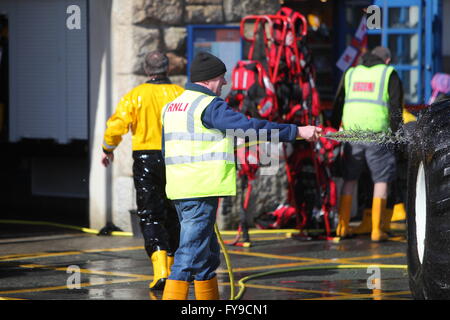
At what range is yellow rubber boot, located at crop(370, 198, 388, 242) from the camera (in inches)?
476

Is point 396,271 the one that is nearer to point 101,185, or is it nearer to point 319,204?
point 319,204

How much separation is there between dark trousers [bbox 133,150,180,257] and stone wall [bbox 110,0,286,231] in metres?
3.11

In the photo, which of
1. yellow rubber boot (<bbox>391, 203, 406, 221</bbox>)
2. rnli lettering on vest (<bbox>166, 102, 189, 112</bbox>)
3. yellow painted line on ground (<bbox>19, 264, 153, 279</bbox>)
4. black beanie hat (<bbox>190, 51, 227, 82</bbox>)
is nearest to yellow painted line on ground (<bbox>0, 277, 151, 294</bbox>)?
yellow painted line on ground (<bbox>19, 264, 153, 279</bbox>)

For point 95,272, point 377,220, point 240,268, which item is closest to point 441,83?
point 377,220

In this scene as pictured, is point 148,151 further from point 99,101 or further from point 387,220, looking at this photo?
point 387,220

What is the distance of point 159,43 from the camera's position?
12.6 meters

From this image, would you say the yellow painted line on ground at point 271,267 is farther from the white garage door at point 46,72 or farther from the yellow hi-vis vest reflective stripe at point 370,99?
the white garage door at point 46,72

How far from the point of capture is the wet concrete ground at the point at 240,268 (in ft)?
29.4

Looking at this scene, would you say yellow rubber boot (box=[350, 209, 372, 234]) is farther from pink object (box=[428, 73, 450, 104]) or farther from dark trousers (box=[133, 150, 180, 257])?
dark trousers (box=[133, 150, 180, 257])

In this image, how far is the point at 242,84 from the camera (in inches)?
455

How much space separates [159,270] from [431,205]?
298 cm

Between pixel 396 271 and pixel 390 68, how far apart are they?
2.78m

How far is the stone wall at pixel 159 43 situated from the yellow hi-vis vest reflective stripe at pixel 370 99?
140 cm

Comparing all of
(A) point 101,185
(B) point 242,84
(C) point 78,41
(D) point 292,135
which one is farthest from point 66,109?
(D) point 292,135
